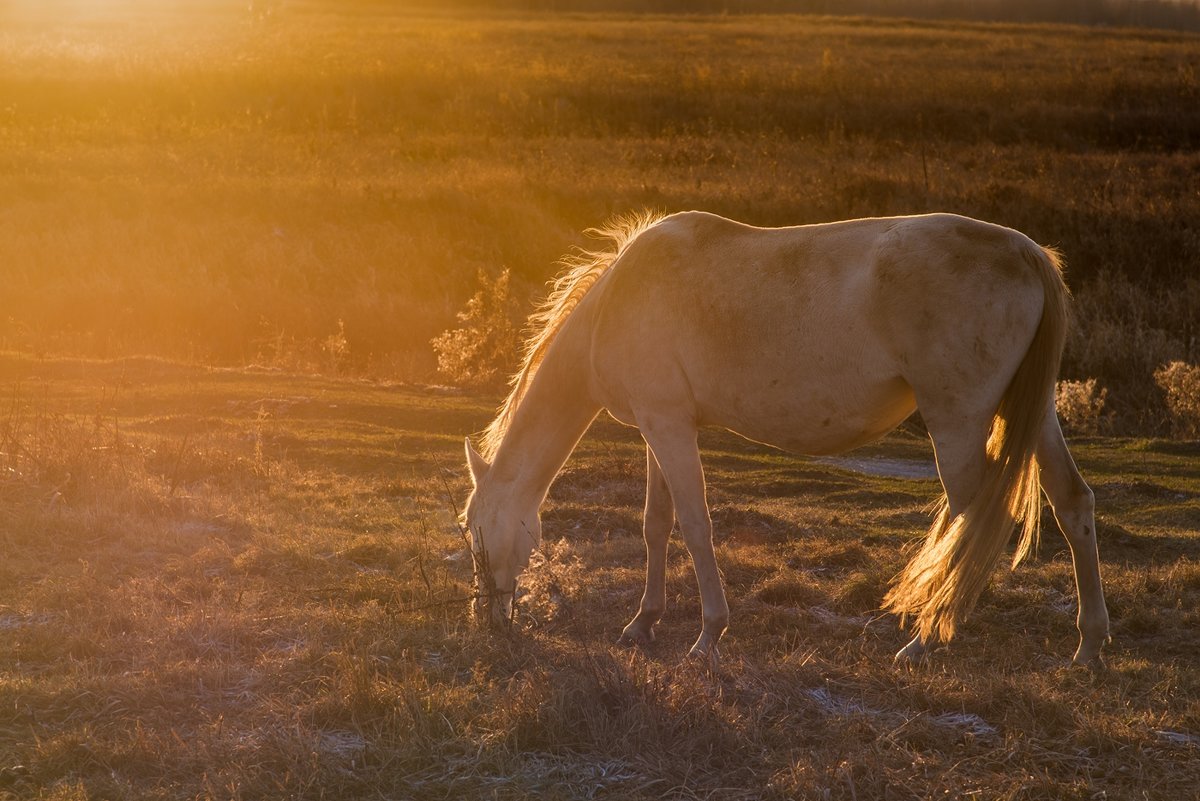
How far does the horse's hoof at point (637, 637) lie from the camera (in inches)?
273

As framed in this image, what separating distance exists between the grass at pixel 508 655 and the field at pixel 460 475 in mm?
28

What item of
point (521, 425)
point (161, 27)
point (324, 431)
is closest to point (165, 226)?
point (324, 431)

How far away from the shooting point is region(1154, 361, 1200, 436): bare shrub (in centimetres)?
1642

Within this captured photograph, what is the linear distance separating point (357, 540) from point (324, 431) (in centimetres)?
524

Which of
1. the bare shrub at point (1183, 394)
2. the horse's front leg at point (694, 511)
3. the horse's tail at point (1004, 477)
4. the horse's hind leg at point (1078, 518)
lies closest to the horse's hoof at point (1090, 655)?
the horse's hind leg at point (1078, 518)

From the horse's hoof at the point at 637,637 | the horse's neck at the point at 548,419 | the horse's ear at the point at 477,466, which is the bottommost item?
the horse's hoof at the point at 637,637

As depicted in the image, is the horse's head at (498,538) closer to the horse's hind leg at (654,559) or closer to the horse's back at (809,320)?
the horse's hind leg at (654,559)

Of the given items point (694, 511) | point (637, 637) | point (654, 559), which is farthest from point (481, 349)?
point (694, 511)

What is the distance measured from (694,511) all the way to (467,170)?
2477 cm

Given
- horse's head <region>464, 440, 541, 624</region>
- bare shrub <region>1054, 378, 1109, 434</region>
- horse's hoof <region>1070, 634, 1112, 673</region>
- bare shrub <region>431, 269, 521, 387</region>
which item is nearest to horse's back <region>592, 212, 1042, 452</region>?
horse's head <region>464, 440, 541, 624</region>

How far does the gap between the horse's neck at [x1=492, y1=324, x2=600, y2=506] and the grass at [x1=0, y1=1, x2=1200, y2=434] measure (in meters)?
12.0

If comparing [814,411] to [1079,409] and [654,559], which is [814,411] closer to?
[654,559]

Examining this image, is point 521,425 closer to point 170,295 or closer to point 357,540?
point 357,540

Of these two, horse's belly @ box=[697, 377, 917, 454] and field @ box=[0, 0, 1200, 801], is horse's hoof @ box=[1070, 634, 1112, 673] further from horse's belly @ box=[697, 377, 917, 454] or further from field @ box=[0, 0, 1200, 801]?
horse's belly @ box=[697, 377, 917, 454]
